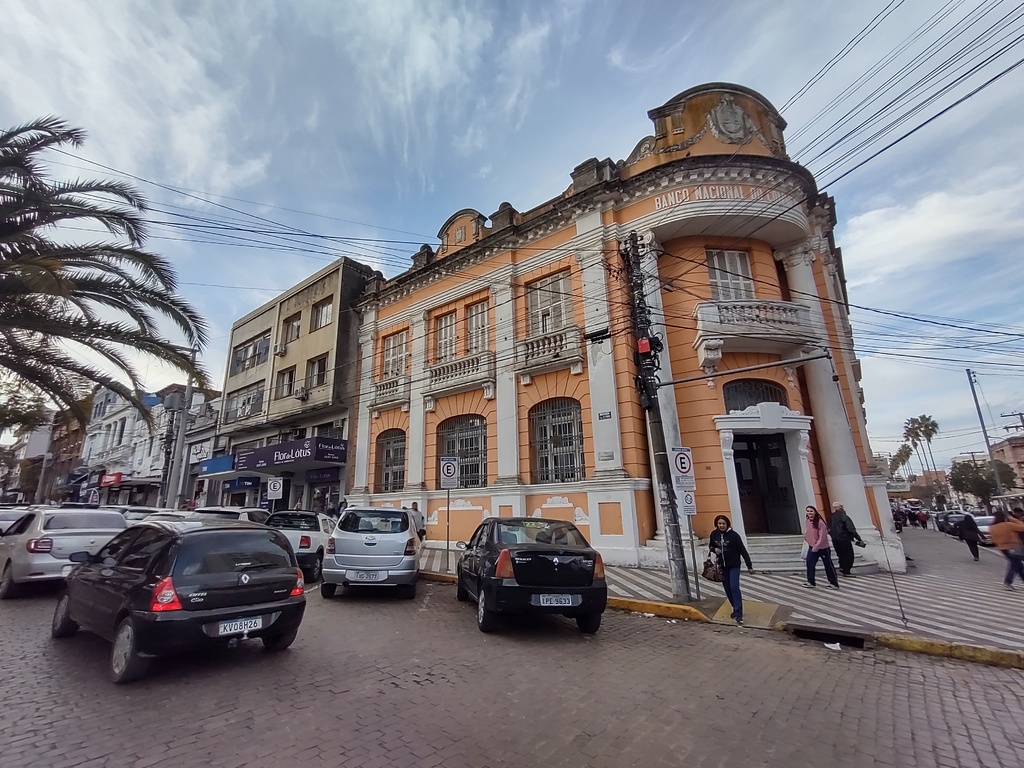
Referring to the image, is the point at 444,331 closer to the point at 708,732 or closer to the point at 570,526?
the point at 570,526

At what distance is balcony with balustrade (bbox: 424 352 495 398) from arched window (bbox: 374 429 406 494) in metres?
2.68

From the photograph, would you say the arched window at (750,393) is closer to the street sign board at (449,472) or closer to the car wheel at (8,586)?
the street sign board at (449,472)

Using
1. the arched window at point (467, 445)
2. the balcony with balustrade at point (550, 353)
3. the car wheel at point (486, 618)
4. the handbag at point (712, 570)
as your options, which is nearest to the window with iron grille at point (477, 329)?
the balcony with balustrade at point (550, 353)

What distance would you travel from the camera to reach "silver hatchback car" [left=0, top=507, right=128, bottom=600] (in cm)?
855

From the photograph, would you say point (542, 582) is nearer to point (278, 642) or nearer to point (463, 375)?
point (278, 642)

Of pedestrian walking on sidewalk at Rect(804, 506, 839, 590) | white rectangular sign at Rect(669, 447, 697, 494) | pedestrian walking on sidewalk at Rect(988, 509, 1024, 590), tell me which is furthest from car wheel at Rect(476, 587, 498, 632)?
pedestrian walking on sidewalk at Rect(988, 509, 1024, 590)

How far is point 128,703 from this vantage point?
14.1 ft

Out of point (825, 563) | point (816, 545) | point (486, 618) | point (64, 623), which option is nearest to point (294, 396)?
point (64, 623)

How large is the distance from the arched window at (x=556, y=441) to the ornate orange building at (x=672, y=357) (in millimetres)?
49

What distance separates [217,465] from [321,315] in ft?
30.8

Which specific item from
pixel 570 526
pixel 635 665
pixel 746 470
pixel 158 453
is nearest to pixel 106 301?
pixel 570 526

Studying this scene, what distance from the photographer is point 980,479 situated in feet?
176

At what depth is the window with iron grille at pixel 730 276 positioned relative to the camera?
14547mm

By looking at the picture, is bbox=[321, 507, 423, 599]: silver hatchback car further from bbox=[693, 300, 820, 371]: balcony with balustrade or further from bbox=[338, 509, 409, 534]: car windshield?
bbox=[693, 300, 820, 371]: balcony with balustrade
